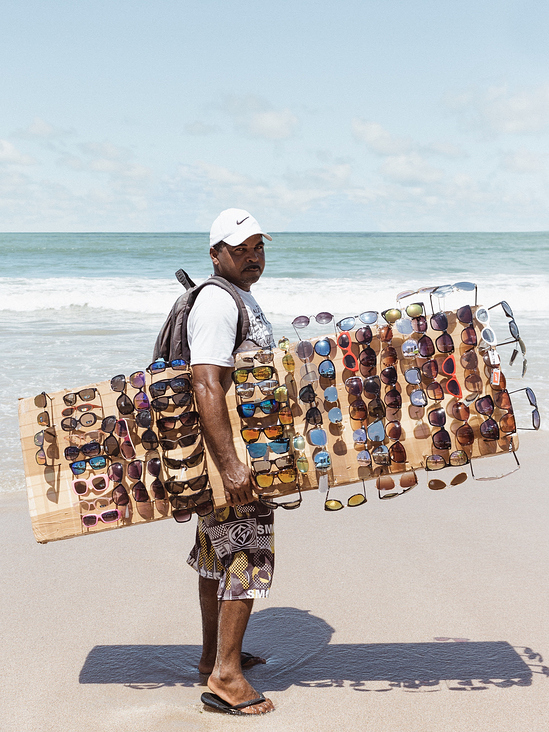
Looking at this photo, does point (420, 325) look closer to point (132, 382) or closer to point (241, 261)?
point (241, 261)

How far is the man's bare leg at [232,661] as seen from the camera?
248 cm

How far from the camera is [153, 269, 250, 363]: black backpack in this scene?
2.44m

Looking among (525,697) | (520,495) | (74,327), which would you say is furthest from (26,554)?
(74,327)

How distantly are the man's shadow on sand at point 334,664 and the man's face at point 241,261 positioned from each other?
154 centimetres

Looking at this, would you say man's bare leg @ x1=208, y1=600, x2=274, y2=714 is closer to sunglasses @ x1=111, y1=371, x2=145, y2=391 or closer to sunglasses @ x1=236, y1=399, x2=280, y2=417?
sunglasses @ x1=236, y1=399, x2=280, y2=417

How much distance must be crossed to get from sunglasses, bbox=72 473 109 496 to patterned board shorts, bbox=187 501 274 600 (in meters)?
0.39

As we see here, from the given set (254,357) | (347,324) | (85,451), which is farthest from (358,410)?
(85,451)

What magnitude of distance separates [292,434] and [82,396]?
754 millimetres

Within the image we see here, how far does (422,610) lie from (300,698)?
87 centimetres

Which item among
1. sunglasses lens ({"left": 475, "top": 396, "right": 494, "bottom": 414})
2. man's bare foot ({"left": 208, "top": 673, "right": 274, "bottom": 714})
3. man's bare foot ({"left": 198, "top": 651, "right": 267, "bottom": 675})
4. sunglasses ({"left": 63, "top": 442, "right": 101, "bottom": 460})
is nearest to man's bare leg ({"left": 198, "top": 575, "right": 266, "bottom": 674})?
man's bare foot ({"left": 198, "top": 651, "right": 267, "bottom": 675})

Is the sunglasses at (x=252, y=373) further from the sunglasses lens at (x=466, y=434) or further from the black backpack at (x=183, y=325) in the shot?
the sunglasses lens at (x=466, y=434)

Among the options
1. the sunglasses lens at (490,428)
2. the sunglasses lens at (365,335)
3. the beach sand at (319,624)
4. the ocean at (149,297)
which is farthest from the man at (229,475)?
the ocean at (149,297)

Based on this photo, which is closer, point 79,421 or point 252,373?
point 252,373

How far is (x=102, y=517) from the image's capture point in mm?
2467
